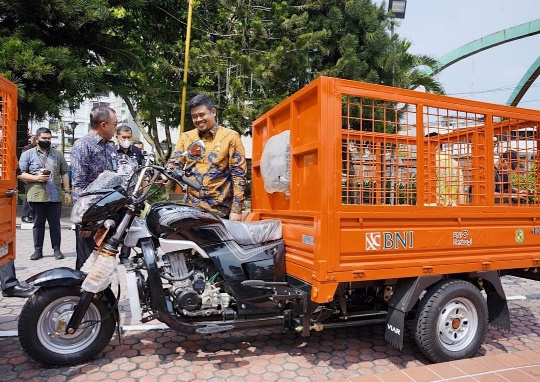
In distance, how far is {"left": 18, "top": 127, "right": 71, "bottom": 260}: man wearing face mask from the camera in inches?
232

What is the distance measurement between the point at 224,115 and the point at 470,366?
32.1 ft

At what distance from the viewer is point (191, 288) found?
2.88 metres

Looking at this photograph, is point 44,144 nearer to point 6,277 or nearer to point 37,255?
point 37,255

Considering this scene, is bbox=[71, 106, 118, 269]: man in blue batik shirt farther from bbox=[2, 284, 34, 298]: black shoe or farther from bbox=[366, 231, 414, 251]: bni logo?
bbox=[366, 231, 414, 251]: bni logo

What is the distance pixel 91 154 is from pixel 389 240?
2.65 meters

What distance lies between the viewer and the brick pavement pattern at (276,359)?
2.87m

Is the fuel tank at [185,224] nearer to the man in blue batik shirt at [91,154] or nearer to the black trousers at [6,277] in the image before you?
the man in blue batik shirt at [91,154]

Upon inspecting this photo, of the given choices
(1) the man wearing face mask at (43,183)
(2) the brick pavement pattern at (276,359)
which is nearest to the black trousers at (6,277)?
(2) the brick pavement pattern at (276,359)

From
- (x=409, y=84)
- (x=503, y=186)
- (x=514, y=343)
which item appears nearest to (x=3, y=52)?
(x=503, y=186)

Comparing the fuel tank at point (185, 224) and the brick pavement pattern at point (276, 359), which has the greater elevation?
the fuel tank at point (185, 224)

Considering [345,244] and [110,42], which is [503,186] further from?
[110,42]

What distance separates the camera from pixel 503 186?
3.73m

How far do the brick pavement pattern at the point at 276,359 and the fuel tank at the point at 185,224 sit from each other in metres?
0.96

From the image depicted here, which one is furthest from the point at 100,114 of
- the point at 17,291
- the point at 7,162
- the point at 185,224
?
the point at 17,291
